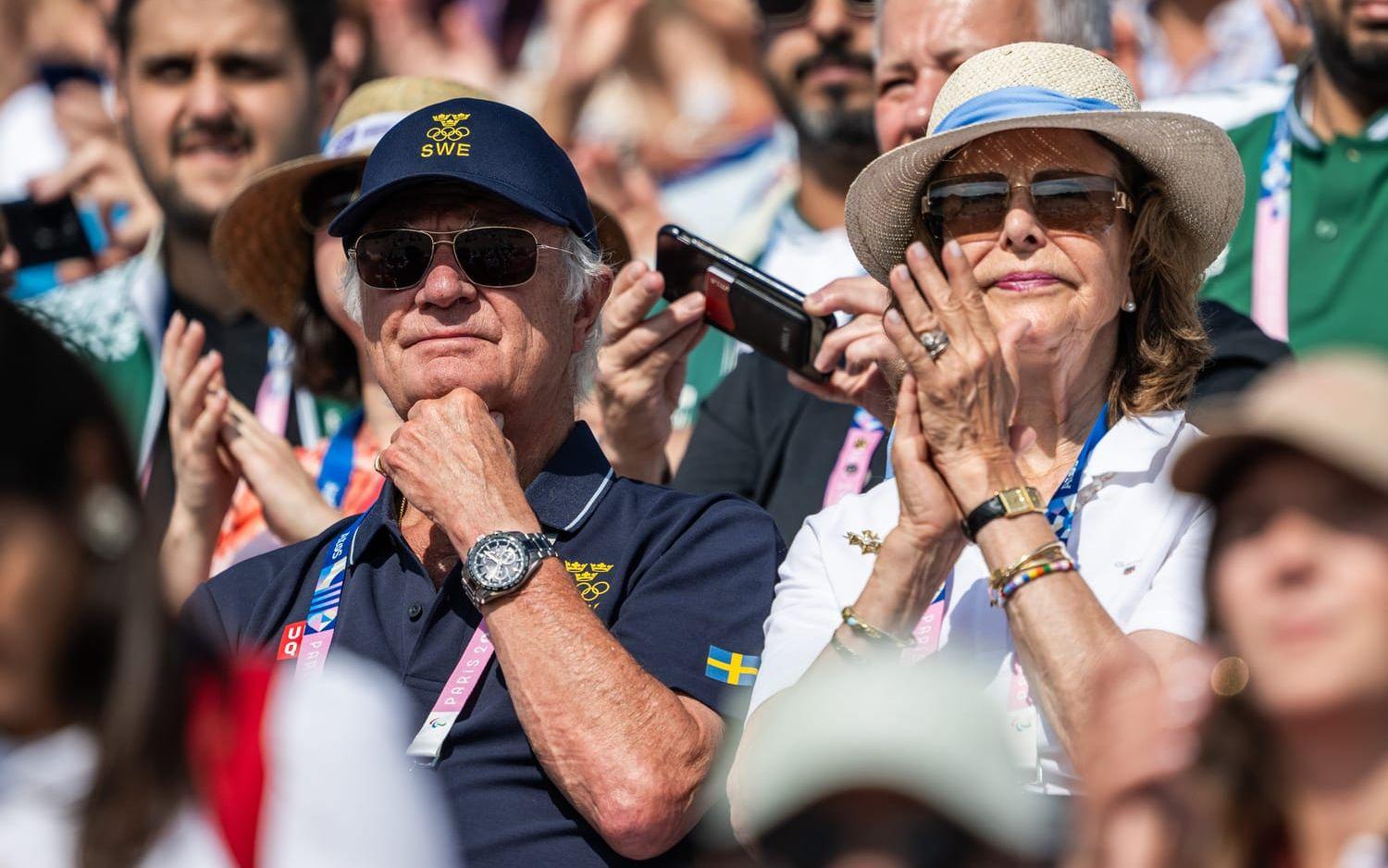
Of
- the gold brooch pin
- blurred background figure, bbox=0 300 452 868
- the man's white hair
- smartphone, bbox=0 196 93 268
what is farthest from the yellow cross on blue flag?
smartphone, bbox=0 196 93 268

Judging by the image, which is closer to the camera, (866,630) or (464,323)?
(866,630)

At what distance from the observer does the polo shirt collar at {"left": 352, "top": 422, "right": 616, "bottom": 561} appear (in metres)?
3.44

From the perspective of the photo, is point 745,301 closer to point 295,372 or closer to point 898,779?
point 295,372

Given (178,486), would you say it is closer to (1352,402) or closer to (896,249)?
(896,249)

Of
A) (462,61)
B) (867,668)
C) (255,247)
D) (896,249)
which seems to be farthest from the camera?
(462,61)

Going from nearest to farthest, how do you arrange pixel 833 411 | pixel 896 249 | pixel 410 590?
pixel 410 590
pixel 896 249
pixel 833 411

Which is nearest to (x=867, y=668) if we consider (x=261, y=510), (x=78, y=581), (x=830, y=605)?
(x=78, y=581)

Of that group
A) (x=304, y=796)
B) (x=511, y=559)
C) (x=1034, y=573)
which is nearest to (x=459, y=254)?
(x=511, y=559)

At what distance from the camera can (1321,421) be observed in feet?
5.72

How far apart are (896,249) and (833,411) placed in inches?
34.3

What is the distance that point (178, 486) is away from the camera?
452 centimetres

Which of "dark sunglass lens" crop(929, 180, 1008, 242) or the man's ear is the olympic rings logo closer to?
the man's ear

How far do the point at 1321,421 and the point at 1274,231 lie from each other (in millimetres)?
3324

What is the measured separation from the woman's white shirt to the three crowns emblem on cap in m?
0.91
